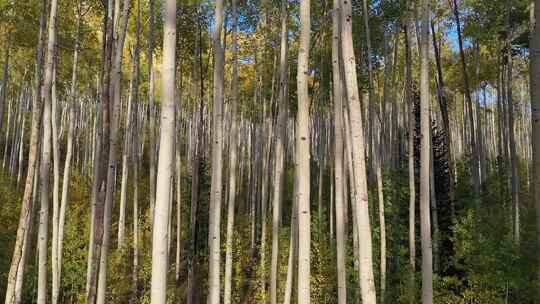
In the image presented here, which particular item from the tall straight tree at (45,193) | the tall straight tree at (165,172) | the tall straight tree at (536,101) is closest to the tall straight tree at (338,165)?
the tall straight tree at (536,101)

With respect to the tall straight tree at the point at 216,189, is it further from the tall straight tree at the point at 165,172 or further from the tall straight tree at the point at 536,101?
the tall straight tree at the point at 536,101

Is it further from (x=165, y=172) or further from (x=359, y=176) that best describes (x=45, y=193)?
(x=359, y=176)

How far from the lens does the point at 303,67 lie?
13.6ft

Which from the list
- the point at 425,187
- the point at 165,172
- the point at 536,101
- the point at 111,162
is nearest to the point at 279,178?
the point at 425,187

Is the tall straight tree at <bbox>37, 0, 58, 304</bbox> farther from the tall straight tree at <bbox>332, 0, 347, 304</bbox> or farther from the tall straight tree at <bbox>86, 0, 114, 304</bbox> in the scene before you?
the tall straight tree at <bbox>332, 0, 347, 304</bbox>

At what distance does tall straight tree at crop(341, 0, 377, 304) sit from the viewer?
141 inches

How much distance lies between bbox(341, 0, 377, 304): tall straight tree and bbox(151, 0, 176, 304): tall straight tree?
173 cm

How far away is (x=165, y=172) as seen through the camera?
275 cm

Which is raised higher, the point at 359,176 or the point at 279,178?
the point at 279,178

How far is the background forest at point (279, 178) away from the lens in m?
4.16

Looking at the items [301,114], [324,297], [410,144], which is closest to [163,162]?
[301,114]

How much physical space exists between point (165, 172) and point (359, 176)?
176 centimetres

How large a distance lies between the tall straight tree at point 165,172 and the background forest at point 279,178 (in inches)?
0.4

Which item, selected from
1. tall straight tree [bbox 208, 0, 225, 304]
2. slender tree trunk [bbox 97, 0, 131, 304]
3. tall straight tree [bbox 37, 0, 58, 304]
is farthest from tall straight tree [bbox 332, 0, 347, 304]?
tall straight tree [bbox 37, 0, 58, 304]
